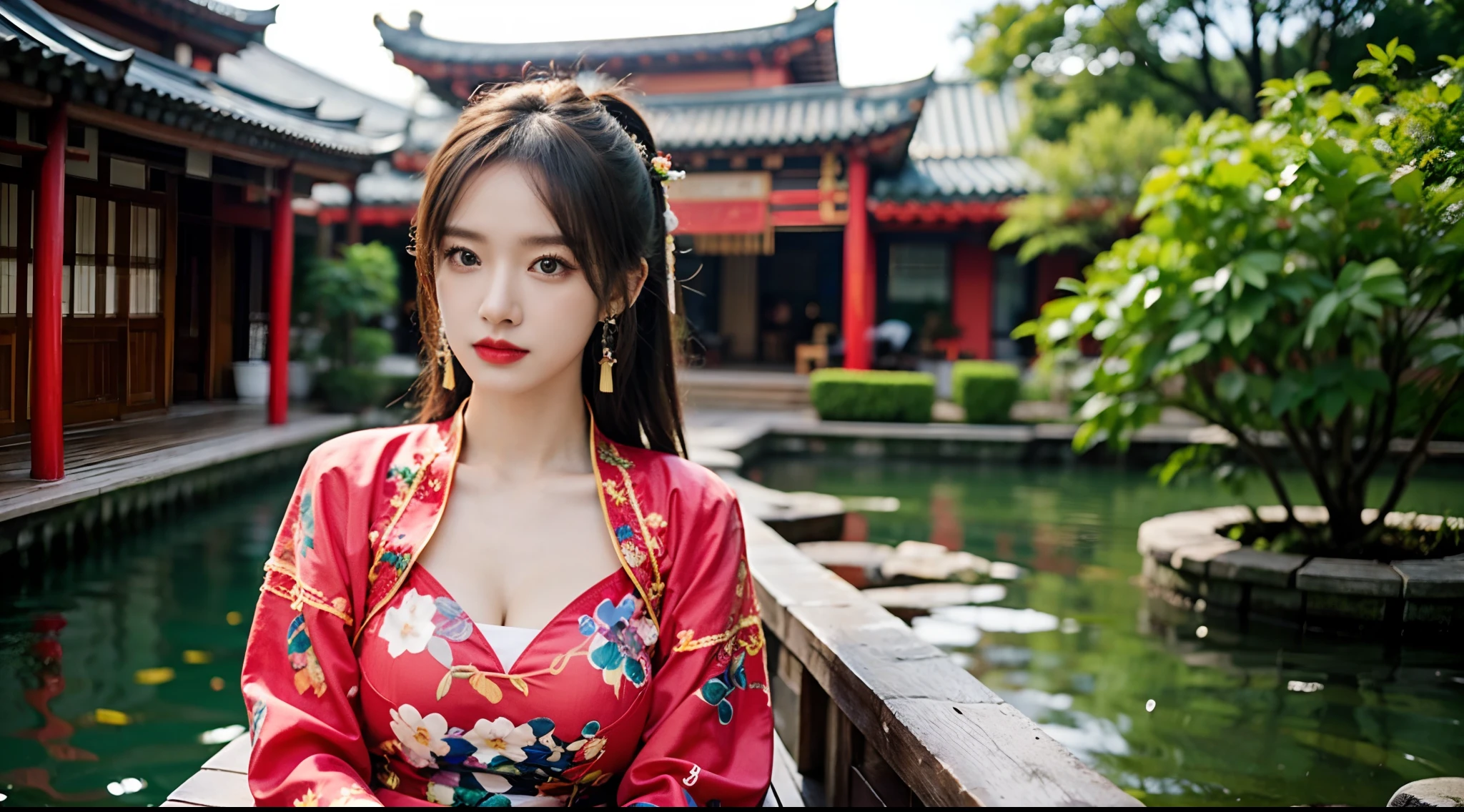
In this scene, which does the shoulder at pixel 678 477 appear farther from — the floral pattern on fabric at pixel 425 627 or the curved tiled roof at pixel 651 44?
the curved tiled roof at pixel 651 44

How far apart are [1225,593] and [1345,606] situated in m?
0.78

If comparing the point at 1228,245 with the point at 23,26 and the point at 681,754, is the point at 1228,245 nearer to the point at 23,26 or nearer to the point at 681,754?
the point at 681,754

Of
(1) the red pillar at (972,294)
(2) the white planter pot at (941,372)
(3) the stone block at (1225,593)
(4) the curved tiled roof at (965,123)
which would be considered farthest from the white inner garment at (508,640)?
(4) the curved tiled roof at (965,123)

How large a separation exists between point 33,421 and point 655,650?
0.83m

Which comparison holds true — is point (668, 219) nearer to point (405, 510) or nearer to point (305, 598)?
point (405, 510)

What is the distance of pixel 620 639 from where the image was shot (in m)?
1.49

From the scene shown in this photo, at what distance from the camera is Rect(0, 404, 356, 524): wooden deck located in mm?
1124

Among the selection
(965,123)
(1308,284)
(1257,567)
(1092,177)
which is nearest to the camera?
(1308,284)

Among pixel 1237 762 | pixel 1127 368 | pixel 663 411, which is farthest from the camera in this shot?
pixel 1127 368

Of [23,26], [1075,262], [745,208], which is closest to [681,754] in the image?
[23,26]

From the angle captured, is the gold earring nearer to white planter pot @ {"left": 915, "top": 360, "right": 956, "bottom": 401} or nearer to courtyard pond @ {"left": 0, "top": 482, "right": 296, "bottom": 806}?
courtyard pond @ {"left": 0, "top": 482, "right": 296, "bottom": 806}

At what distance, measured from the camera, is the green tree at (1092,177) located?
1044cm

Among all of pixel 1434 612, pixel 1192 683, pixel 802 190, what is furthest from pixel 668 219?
pixel 802 190

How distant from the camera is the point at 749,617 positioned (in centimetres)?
160
